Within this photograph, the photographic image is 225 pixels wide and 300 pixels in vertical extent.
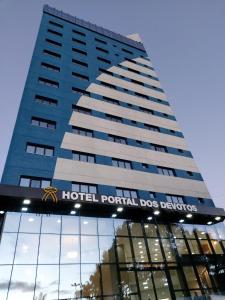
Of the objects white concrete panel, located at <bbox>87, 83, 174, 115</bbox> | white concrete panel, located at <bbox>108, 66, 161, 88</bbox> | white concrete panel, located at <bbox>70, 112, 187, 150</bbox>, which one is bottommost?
white concrete panel, located at <bbox>70, 112, 187, 150</bbox>

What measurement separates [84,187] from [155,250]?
8.66 m

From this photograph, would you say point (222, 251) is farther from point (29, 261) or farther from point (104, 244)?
point (29, 261)

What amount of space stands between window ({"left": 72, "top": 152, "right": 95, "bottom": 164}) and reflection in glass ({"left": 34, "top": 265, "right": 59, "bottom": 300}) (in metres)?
11.0

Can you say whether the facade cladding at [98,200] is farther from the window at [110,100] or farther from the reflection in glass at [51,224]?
the window at [110,100]

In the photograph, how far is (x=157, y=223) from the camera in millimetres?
23328

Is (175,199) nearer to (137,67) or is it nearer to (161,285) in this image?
(161,285)

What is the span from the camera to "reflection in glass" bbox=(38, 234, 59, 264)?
56.6 feet

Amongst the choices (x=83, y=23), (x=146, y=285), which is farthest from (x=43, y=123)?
(x=83, y=23)

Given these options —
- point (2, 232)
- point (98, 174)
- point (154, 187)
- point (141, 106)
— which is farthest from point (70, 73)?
point (2, 232)

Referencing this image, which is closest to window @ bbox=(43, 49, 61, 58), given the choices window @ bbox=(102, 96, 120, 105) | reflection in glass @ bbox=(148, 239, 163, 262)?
window @ bbox=(102, 96, 120, 105)

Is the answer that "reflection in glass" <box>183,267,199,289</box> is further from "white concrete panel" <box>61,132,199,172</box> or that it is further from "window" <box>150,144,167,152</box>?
Result: "window" <box>150,144,167,152</box>

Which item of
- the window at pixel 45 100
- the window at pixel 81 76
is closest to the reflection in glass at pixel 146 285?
the window at pixel 45 100

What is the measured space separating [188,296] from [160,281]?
2691mm

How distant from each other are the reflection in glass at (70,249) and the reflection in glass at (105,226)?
2.36 metres
